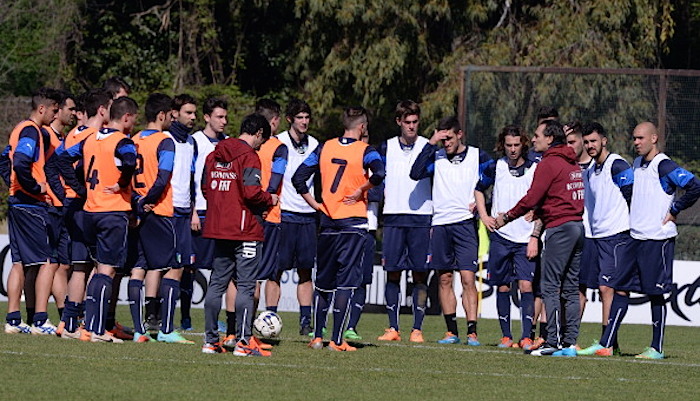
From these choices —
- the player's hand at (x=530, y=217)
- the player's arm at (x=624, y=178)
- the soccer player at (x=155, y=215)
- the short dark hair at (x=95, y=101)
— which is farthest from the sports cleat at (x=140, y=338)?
the player's arm at (x=624, y=178)

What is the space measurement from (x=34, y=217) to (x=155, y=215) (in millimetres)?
1654

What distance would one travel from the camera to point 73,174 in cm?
1215

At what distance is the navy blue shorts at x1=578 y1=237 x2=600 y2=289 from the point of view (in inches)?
544

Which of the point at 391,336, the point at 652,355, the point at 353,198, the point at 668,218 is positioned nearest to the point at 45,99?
the point at 353,198

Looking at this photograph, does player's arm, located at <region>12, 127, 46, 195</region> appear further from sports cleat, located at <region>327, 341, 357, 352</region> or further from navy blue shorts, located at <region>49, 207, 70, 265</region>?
sports cleat, located at <region>327, 341, 357, 352</region>

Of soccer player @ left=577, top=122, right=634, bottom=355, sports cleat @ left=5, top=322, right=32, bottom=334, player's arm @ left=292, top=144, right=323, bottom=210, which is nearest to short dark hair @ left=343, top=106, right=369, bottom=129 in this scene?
player's arm @ left=292, top=144, right=323, bottom=210

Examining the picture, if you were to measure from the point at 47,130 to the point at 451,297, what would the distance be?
462 centimetres

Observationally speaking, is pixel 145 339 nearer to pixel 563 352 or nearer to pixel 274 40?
pixel 563 352

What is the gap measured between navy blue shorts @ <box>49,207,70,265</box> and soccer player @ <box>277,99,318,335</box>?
2.28 metres

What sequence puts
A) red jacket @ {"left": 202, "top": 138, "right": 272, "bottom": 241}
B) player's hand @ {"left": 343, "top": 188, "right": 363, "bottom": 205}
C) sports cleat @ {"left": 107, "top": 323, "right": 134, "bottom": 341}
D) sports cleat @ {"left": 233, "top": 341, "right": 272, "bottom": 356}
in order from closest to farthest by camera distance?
1. red jacket @ {"left": 202, "top": 138, "right": 272, "bottom": 241}
2. sports cleat @ {"left": 233, "top": 341, "right": 272, "bottom": 356}
3. player's hand @ {"left": 343, "top": 188, "right": 363, "bottom": 205}
4. sports cleat @ {"left": 107, "top": 323, "right": 134, "bottom": 341}

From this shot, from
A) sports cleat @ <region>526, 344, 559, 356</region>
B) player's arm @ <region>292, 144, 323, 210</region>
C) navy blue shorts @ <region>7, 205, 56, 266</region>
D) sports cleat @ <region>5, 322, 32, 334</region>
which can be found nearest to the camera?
player's arm @ <region>292, 144, 323, 210</region>

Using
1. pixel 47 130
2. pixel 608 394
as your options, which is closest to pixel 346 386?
pixel 608 394

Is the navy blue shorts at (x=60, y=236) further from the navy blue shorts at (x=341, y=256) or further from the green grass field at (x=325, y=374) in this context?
the navy blue shorts at (x=341, y=256)

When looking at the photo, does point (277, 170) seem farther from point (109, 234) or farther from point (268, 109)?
point (109, 234)
